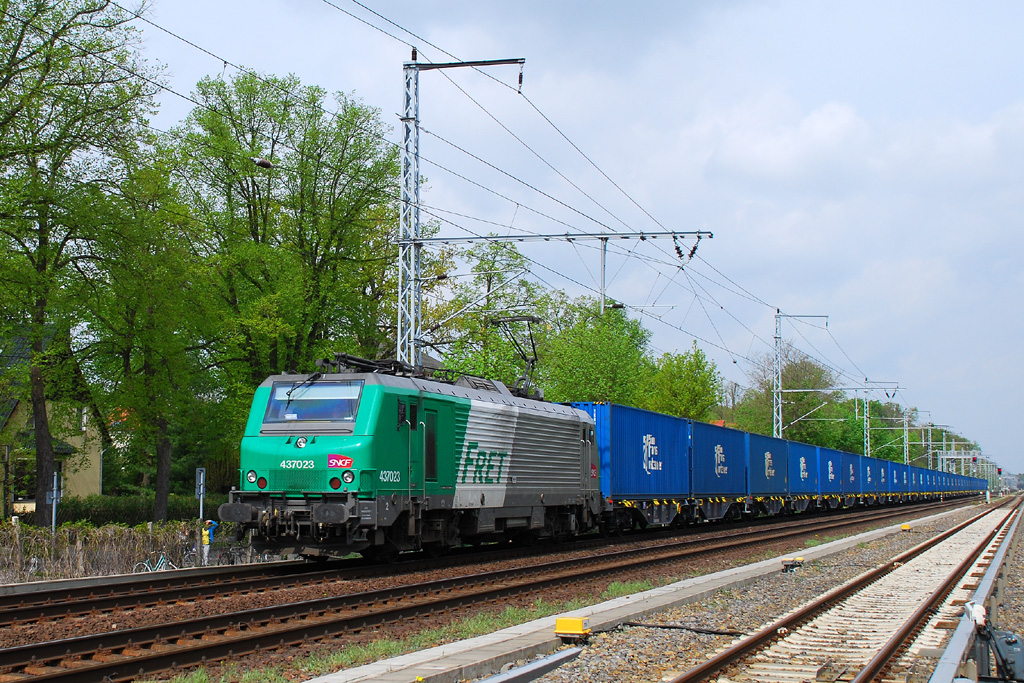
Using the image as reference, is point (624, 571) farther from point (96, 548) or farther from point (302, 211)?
point (302, 211)

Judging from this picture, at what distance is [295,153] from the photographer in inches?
1314

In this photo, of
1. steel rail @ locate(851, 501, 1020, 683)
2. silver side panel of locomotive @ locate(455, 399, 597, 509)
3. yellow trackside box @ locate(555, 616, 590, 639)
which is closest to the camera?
steel rail @ locate(851, 501, 1020, 683)

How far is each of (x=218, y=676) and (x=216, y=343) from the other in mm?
26236

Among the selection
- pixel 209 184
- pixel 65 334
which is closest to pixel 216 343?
pixel 209 184

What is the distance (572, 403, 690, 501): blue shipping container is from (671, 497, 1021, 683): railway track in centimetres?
704

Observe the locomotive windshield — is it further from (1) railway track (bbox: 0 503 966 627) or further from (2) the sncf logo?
(1) railway track (bbox: 0 503 966 627)

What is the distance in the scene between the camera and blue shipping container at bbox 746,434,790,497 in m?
33.7

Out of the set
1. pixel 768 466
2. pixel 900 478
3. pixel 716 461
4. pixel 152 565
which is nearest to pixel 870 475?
pixel 900 478

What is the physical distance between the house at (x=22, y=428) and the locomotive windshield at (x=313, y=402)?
12.1 metres

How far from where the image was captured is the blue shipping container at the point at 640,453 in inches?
913

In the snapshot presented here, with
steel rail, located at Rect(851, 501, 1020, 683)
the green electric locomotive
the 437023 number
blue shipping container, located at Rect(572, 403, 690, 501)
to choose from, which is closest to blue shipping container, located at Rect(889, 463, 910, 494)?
blue shipping container, located at Rect(572, 403, 690, 501)

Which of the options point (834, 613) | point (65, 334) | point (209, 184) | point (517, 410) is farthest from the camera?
point (209, 184)

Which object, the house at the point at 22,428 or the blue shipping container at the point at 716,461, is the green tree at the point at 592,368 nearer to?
the blue shipping container at the point at 716,461

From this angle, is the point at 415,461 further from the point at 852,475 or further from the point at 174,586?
the point at 852,475
